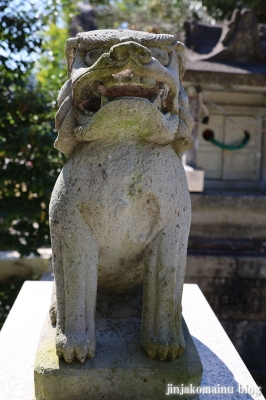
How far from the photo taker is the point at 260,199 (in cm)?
403

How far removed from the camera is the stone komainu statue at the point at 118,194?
1377mm

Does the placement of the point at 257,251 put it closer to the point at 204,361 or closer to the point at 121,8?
the point at 204,361

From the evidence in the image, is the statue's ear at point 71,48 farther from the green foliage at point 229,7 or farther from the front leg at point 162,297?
the green foliage at point 229,7

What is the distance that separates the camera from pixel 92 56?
1.40 m

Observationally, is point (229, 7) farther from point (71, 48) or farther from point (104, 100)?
point (104, 100)

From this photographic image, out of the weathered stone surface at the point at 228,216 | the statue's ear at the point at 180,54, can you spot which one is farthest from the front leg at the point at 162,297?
the weathered stone surface at the point at 228,216

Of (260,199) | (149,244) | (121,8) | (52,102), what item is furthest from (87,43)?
(121,8)

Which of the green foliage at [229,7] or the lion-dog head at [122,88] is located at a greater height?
the green foliage at [229,7]

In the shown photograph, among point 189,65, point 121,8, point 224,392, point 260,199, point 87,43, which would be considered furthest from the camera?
point 121,8

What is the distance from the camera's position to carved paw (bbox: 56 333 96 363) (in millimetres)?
1386

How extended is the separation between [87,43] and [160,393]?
121cm

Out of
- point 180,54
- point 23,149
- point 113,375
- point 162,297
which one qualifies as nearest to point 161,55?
point 180,54

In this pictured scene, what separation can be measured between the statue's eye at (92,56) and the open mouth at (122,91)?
9cm

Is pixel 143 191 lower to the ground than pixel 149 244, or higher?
higher
